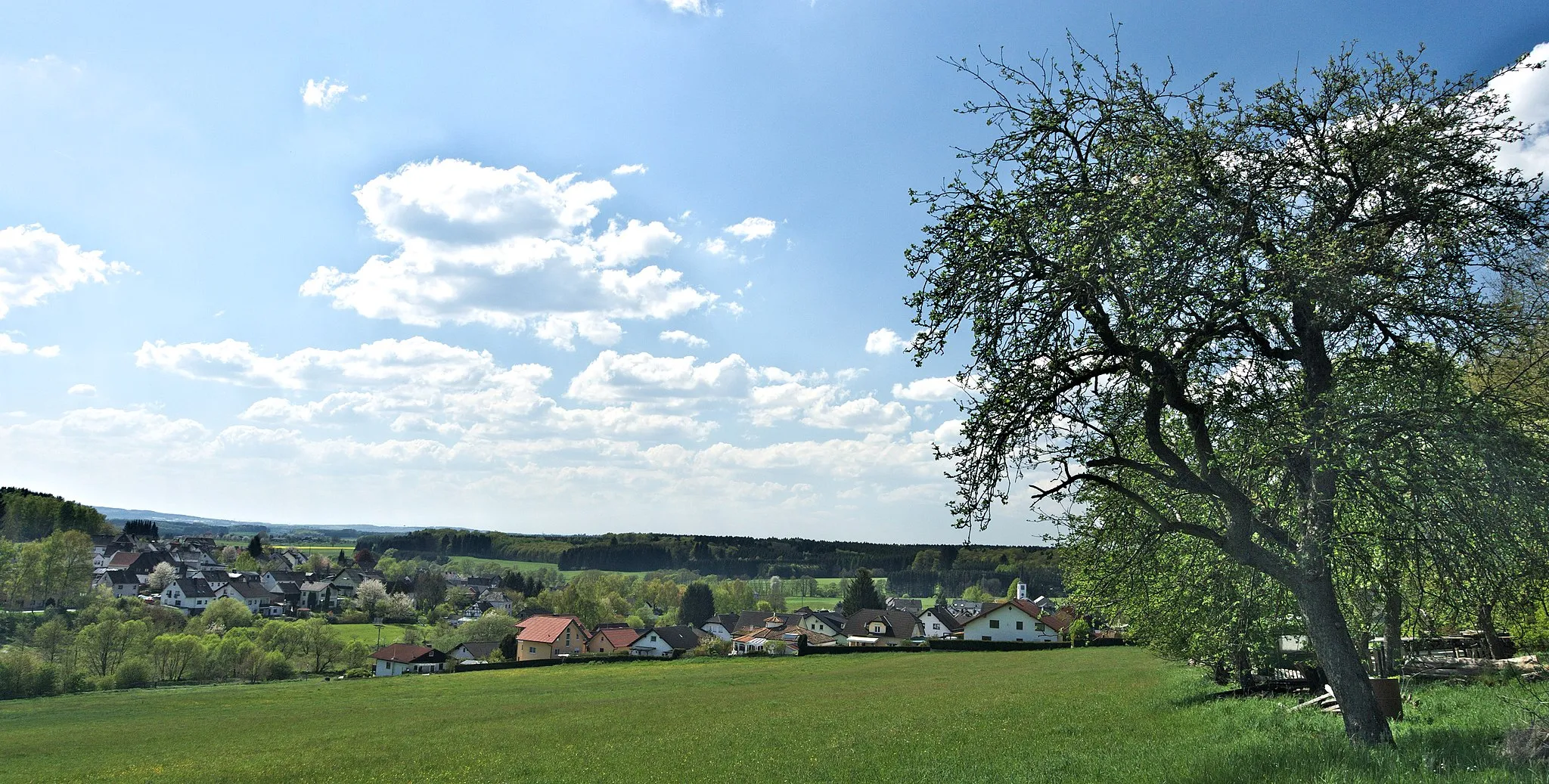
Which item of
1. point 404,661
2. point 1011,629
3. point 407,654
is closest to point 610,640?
point 407,654

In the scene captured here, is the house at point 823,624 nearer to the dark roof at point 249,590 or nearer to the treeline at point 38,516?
the dark roof at point 249,590

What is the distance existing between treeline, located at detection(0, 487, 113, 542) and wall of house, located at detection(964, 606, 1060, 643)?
188 meters

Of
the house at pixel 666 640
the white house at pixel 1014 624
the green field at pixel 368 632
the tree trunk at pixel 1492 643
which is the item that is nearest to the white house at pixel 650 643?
the house at pixel 666 640

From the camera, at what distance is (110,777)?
2797 cm

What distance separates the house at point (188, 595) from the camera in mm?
153625

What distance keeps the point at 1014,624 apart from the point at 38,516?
692 feet

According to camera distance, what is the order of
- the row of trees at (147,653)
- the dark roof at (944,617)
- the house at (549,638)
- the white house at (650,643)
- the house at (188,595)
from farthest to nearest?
the house at (188,595), the dark roof at (944,617), the white house at (650,643), the house at (549,638), the row of trees at (147,653)

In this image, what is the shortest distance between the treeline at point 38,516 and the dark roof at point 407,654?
126382 millimetres

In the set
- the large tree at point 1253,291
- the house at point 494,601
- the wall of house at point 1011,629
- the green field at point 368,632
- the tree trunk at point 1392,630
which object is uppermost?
the large tree at point 1253,291

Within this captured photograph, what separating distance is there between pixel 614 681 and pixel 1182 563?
54639 mm

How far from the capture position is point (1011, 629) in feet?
368

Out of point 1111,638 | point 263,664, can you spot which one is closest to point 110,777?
point 263,664

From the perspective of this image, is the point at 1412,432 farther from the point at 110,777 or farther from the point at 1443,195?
the point at 110,777

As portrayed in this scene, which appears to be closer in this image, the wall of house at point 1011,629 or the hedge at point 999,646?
the hedge at point 999,646
